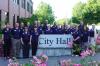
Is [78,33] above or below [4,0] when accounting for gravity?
below

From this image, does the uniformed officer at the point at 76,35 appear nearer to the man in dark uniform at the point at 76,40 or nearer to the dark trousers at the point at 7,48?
the man in dark uniform at the point at 76,40

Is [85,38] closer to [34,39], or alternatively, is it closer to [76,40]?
[76,40]

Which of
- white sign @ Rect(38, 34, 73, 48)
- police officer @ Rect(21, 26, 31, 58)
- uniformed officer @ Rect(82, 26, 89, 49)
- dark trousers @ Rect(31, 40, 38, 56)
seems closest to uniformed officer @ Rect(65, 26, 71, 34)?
white sign @ Rect(38, 34, 73, 48)

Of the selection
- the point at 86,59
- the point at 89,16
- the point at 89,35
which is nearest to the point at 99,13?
the point at 89,16

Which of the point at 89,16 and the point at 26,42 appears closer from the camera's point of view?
the point at 26,42

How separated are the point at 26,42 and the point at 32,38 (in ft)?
1.27

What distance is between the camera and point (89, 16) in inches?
2491

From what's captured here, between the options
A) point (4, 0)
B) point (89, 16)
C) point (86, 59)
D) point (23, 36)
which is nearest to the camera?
point (86, 59)

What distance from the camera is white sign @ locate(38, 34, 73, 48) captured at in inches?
840

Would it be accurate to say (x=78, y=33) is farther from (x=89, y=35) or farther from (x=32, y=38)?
(x=32, y=38)

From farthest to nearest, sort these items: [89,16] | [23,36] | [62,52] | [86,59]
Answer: [89,16]
[62,52]
[23,36]
[86,59]

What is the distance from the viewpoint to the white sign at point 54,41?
21328 millimetres

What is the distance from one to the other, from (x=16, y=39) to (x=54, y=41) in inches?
86.1

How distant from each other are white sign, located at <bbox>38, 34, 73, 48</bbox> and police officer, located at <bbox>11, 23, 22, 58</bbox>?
3.92ft
